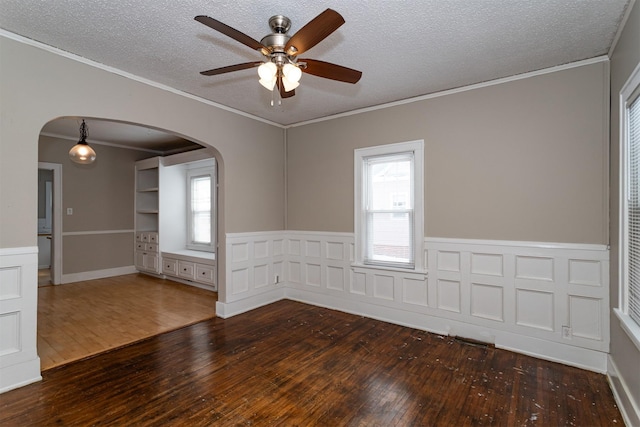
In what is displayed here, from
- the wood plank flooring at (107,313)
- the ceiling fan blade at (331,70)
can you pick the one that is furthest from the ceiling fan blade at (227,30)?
the wood plank flooring at (107,313)

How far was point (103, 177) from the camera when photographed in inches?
242

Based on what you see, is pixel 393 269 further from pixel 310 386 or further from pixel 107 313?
pixel 107 313

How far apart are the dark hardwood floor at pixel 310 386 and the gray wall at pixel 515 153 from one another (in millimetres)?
1315

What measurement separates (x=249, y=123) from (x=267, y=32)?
6.70ft

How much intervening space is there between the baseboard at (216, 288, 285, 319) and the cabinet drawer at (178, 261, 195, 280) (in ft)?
5.76

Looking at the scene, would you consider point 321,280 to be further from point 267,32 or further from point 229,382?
point 267,32

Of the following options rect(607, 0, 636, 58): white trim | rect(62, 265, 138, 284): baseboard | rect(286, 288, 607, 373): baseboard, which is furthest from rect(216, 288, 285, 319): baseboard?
rect(607, 0, 636, 58): white trim

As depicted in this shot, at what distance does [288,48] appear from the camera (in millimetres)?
1936

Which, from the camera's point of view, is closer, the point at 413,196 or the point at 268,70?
the point at 268,70

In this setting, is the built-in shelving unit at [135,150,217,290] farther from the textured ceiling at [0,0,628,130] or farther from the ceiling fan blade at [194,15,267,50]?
the ceiling fan blade at [194,15,267,50]

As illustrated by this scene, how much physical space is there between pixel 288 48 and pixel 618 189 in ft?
8.80

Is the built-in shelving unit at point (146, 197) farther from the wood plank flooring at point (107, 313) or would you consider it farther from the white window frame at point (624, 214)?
the white window frame at point (624, 214)

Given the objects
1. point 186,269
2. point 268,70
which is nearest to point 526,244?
point 268,70

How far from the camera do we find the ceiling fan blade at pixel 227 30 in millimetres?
1596
